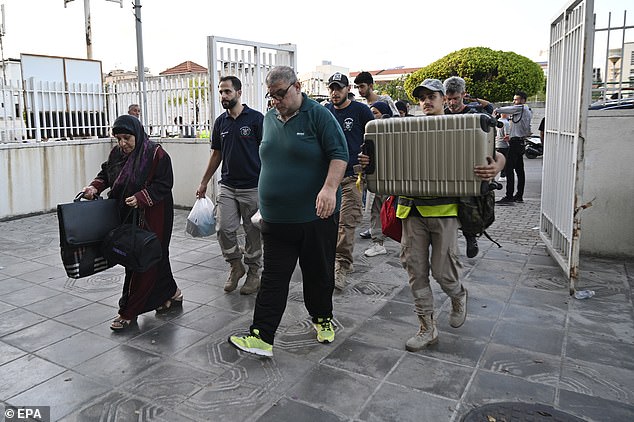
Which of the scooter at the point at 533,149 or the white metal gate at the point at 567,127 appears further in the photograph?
the scooter at the point at 533,149

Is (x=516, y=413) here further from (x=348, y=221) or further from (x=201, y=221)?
(x=201, y=221)

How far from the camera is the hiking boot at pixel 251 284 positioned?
5074mm

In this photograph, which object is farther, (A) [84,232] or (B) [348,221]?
(B) [348,221]

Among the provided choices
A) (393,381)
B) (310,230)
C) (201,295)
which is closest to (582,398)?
(393,381)

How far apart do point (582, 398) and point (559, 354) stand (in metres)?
0.58

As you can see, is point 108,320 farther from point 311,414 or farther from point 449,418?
point 449,418

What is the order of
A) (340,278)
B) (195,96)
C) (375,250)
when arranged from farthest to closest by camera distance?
(195,96) → (375,250) → (340,278)

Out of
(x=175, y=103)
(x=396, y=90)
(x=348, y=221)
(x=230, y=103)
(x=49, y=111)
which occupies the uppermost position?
(x=396, y=90)

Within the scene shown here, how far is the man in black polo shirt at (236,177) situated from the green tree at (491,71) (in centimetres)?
2111

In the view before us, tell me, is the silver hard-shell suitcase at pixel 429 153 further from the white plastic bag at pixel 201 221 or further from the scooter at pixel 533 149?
the scooter at pixel 533 149

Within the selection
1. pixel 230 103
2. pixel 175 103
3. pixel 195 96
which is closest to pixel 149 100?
pixel 175 103

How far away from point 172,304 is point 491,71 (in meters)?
23.5

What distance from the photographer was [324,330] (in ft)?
13.0

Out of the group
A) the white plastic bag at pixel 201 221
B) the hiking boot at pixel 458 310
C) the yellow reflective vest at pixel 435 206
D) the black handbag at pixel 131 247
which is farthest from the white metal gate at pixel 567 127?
the black handbag at pixel 131 247
